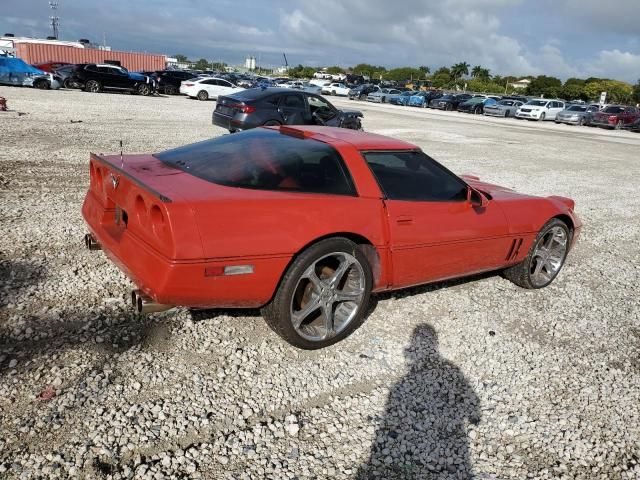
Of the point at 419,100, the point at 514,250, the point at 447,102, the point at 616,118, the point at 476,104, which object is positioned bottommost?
the point at 419,100

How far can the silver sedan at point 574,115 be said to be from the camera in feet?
110

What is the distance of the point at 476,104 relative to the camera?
38.0 m

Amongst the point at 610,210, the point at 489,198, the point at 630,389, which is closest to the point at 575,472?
the point at 630,389

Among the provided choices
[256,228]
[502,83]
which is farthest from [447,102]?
[502,83]

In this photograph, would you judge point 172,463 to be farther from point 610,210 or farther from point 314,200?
point 610,210

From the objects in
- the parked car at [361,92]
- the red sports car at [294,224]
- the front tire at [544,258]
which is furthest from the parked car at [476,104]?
the red sports car at [294,224]

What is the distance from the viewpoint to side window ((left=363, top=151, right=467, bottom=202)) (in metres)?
3.73

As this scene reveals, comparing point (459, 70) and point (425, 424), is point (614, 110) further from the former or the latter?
point (459, 70)

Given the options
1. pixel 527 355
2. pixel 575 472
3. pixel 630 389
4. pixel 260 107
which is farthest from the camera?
pixel 260 107

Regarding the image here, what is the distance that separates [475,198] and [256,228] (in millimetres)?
2012

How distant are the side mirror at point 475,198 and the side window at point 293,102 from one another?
946 centimetres

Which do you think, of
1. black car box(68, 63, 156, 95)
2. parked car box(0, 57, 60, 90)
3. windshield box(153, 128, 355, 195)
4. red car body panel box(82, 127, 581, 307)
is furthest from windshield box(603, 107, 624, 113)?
windshield box(153, 128, 355, 195)

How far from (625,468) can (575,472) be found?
293 millimetres

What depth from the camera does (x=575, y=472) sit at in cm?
262
